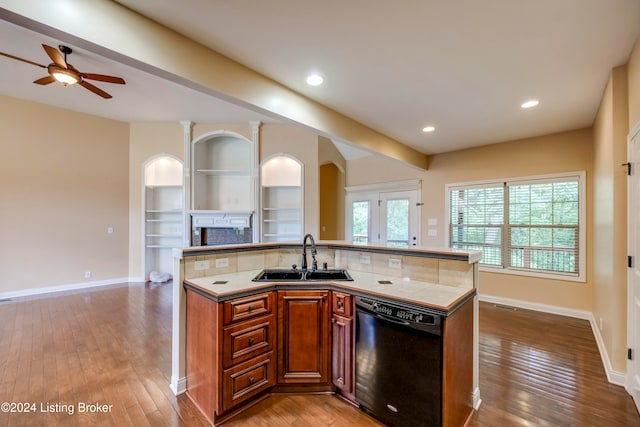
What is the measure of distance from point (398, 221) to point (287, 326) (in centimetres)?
431

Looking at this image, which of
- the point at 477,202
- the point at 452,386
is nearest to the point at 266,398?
the point at 452,386

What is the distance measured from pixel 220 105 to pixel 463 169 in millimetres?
4489

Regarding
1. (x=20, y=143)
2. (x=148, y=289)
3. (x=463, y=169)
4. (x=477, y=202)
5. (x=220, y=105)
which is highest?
(x=220, y=105)

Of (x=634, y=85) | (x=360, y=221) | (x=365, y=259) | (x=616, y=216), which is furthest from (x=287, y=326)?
(x=360, y=221)

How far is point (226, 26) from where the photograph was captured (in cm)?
188

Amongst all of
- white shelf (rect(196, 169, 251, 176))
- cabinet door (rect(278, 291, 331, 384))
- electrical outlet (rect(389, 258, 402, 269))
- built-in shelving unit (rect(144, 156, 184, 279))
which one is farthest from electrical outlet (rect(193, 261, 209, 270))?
built-in shelving unit (rect(144, 156, 184, 279))

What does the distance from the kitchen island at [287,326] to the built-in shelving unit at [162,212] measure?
4031 mm

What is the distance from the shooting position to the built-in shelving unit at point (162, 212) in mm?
5746

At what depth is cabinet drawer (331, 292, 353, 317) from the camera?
6.59 feet

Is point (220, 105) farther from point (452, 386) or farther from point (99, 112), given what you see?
point (452, 386)

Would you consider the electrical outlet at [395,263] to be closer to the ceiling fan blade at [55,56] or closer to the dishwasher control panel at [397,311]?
the dishwasher control panel at [397,311]

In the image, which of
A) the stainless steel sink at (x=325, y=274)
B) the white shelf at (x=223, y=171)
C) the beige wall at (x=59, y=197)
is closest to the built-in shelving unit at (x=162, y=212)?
the beige wall at (x=59, y=197)

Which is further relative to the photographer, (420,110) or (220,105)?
(220,105)

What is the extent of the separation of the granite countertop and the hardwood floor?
875 mm
